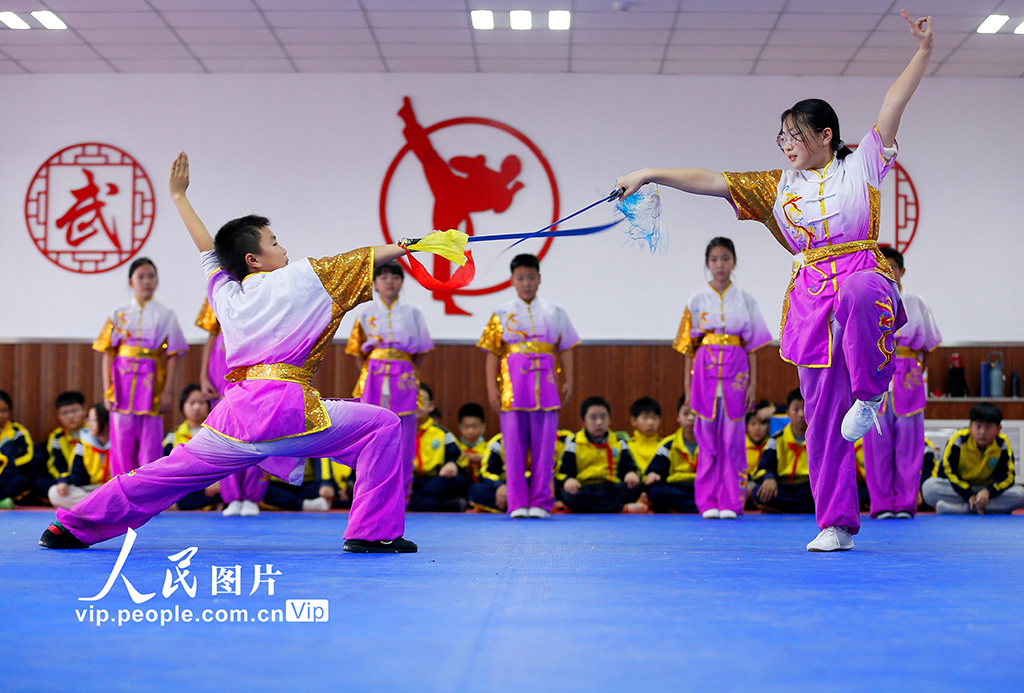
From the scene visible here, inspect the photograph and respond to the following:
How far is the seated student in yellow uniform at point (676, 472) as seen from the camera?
5.29 meters

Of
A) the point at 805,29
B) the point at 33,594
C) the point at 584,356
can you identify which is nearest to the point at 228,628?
the point at 33,594

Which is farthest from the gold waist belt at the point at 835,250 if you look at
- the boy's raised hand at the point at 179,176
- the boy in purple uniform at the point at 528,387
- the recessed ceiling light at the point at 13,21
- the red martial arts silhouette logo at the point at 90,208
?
the recessed ceiling light at the point at 13,21

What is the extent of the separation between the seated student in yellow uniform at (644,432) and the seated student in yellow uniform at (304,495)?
6.52ft

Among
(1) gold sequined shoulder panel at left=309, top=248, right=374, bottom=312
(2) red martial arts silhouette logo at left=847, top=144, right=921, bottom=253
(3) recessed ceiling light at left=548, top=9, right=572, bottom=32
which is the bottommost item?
(1) gold sequined shoulder panel at left=309, top=248, right=374, bottom=312

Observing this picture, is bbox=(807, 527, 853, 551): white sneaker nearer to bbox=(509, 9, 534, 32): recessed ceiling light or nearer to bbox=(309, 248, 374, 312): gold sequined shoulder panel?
bbox=(309, 248, 374, 312): gold sequined shoulder panel

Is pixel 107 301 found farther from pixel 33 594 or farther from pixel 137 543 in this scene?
pixel 33 594

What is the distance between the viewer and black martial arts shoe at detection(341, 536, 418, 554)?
2.76 meters

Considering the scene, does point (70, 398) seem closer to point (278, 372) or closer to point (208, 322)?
point (208, 322)

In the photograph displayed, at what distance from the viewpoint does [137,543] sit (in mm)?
3082

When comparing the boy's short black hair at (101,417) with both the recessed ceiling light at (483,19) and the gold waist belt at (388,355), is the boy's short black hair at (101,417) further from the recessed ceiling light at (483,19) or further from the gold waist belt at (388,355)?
the recessed ceiling light at (483,19)

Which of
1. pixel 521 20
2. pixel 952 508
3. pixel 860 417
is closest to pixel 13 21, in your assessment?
pixel 521 20

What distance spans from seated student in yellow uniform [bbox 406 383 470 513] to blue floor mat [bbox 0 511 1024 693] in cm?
257

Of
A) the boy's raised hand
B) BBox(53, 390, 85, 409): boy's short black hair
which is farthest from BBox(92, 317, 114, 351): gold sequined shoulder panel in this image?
the boy's raised hand

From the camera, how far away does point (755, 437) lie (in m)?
5.80
